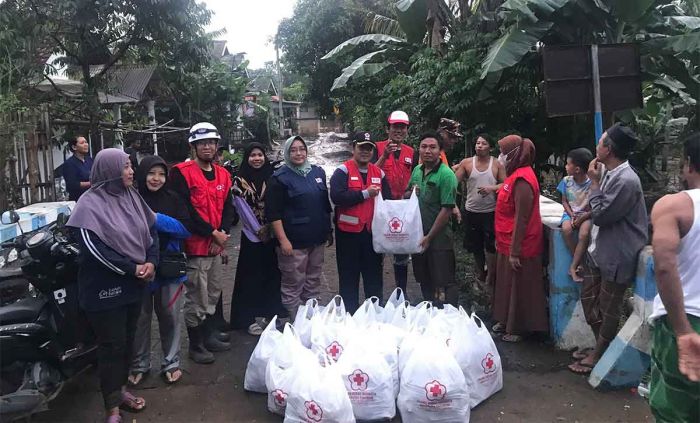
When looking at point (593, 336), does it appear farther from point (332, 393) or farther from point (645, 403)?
point (332, 393)

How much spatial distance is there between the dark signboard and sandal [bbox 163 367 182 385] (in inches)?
148

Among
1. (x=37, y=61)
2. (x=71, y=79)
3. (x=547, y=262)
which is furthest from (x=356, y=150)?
(x=71, y=79)

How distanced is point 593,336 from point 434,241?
1384mm

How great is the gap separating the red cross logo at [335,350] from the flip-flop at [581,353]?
6.07 ft

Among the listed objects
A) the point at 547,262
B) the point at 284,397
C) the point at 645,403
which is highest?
the point at 547,262

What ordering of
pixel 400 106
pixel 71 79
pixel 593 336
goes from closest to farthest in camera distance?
pixel 593 336 < pixel 400 106 < pixel 71 79

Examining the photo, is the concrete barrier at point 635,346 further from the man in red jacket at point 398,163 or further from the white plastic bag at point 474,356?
the man in red jacket at point 398,163

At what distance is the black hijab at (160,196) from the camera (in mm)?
3760

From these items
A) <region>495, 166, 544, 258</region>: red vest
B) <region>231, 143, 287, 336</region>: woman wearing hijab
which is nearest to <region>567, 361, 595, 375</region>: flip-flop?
<region>495, 166, 544, 258</region>: red vest

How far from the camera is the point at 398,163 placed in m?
5.02

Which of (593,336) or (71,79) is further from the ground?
(71,79)

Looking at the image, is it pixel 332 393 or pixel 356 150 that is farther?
pixel 356 150

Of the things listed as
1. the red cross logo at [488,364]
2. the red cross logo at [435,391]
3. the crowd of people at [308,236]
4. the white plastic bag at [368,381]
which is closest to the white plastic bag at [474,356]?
the red cross logo at [488,364]

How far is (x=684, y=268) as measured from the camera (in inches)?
85.6
